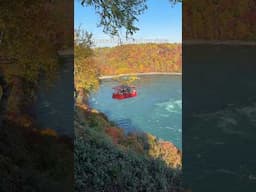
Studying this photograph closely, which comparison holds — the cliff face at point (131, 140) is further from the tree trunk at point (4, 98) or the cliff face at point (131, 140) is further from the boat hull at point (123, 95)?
the tree trunk at point (4, 98)

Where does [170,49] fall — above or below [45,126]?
above

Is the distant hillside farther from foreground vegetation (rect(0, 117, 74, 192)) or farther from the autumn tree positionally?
foreground vegetation (rect(0, 117, 74, 192))

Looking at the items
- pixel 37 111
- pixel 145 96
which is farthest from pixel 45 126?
pixel 145 96
